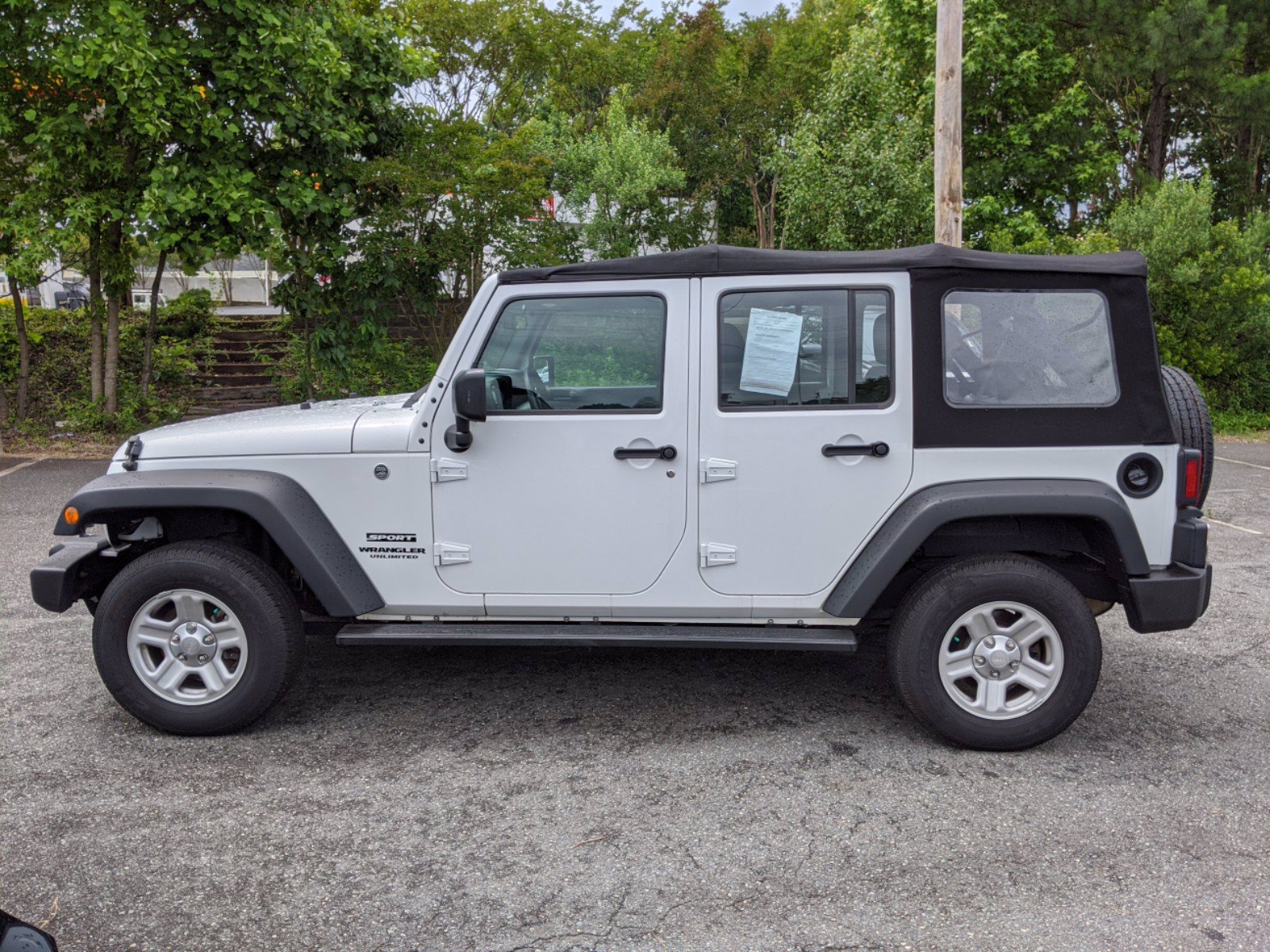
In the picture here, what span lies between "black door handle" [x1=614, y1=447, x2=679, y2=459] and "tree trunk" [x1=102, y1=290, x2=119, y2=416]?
10.5m

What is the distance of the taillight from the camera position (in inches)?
158

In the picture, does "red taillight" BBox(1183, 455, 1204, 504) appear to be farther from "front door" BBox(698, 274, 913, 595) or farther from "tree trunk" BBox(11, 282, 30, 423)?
"tree trunk" BBox(11, 282, 30, 423)

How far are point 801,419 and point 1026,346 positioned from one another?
0.91 m

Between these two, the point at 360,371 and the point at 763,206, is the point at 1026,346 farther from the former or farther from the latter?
the point at 763,206

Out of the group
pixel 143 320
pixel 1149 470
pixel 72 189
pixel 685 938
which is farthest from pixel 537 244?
pixel 685 938

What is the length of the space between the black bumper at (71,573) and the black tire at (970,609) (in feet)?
10.6

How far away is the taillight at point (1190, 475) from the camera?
4016mm

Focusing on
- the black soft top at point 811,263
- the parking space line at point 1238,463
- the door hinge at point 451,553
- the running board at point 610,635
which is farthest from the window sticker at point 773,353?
the parking space line at point 1238,463

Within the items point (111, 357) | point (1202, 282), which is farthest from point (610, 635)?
point (1202, 282)

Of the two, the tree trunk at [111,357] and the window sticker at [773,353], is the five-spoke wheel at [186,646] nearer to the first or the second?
the window sticker at [773,353]

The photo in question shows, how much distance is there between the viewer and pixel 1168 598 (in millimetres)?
3947

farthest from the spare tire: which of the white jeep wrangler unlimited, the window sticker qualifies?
the window sticker

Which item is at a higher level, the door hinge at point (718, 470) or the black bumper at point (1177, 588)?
the door hinge at point (718, 470)

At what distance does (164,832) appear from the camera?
348 centimetres
